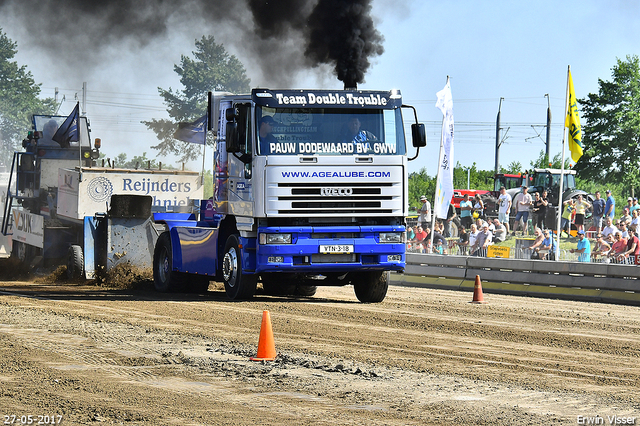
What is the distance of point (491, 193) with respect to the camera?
38656 millimetres

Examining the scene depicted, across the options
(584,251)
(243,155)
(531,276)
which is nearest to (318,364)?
(243,155)

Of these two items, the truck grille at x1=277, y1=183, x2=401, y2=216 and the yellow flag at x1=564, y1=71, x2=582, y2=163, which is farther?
the yellow flag at x1=564, y1=71, x2=582, y2=163

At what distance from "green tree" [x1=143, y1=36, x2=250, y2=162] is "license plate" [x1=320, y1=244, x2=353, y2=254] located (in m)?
53.5

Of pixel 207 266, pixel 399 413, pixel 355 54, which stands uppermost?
pixel 355 54

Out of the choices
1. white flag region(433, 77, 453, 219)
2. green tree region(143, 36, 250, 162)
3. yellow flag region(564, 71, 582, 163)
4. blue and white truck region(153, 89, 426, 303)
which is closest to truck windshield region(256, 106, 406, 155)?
blue and white truck region(153, 89, 426, 303)

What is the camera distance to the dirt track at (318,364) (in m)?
6.79

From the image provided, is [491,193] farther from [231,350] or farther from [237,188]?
[231,350]

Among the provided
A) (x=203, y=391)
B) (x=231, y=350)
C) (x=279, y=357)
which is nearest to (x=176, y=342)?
(x=231, y=350)

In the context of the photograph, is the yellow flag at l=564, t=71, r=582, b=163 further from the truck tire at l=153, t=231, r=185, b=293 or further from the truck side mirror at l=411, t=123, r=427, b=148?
the truck tire at l=153, t=231, r=185, b=293

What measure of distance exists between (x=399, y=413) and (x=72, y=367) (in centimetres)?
339

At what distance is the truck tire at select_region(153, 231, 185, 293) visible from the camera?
53.9 feet

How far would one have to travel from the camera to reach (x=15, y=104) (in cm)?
7606

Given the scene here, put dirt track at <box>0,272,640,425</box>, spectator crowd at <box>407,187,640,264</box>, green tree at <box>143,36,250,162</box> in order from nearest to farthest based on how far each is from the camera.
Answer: dirt track at <box>0,272,640,425</box>, spectator crowd at <box>407,187,640,264</box>, green tree at <box>143,36,250,162</box>

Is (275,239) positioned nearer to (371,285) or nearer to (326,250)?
(326,250)
